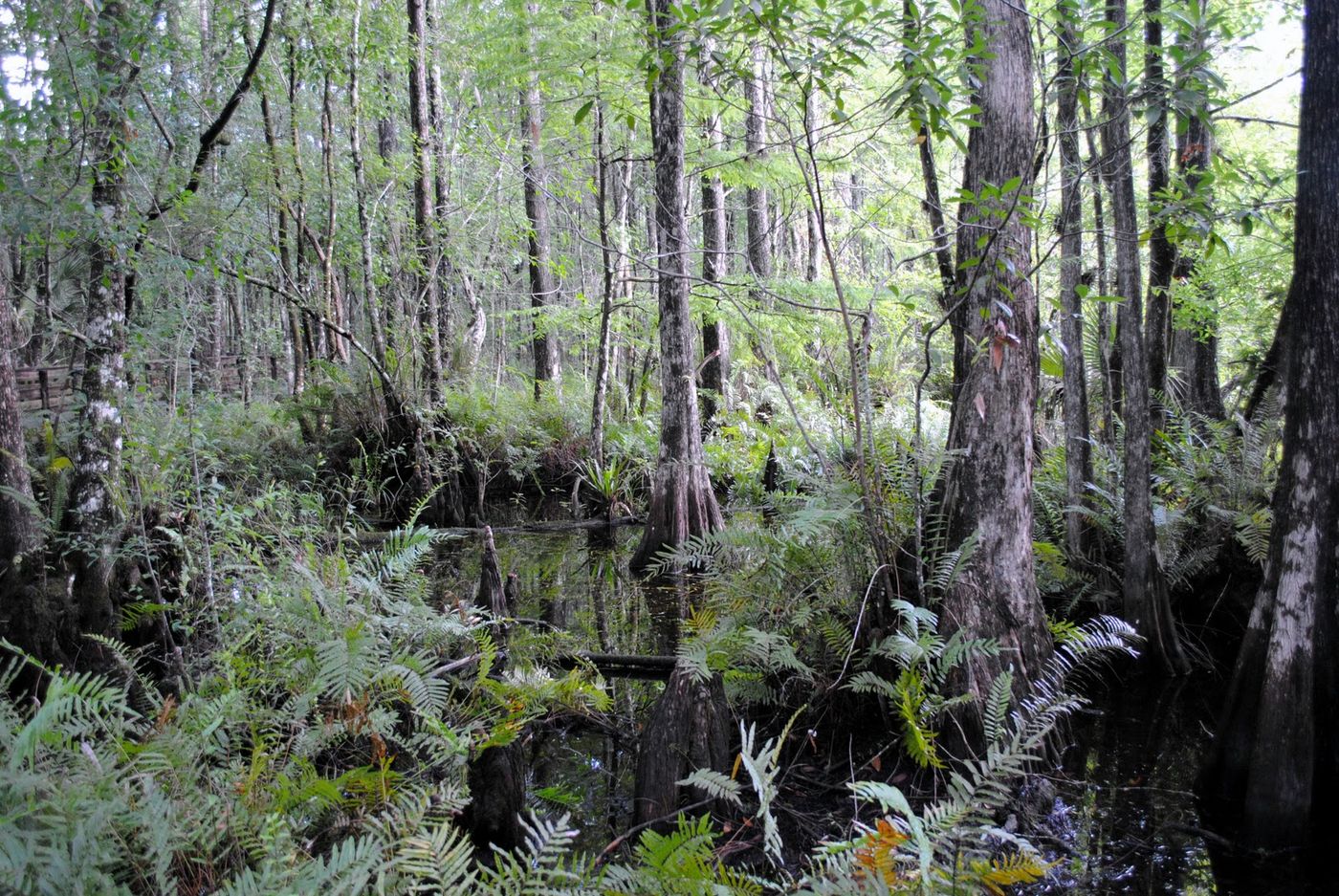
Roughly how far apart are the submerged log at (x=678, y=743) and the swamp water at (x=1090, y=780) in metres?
0.22

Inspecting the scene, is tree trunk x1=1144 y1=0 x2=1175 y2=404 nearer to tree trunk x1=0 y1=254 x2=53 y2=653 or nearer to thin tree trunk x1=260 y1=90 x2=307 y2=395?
thin tree trunk x1=260 y1=90 x2=307 y2=395

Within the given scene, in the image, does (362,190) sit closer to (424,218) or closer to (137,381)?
(424,218)

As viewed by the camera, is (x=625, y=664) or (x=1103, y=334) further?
(x=1103, y=334)

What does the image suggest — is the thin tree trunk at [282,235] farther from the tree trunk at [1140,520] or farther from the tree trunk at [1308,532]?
the tree trunk at [1308,532]

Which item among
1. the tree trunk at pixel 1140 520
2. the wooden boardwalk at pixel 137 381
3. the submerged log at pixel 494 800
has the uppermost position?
the wooden boardwalk at pixel 137 381

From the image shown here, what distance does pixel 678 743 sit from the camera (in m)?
3.89

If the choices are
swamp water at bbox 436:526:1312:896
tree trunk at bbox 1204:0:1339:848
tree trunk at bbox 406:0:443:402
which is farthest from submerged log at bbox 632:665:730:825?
tree trunk at bbox 406:0:443:402

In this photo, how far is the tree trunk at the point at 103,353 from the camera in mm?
5234

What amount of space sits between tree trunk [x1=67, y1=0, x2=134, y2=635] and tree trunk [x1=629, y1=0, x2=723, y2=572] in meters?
4.90

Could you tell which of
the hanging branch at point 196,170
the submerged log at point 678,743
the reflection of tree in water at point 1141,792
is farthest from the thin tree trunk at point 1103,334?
the hanging branch at point 196,170

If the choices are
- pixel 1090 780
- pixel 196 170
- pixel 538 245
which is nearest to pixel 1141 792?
pixel 1090 780

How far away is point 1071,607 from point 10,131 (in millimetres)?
8099

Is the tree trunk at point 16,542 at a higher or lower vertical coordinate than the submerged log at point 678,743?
higher

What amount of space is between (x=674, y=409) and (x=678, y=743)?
5.41 m
